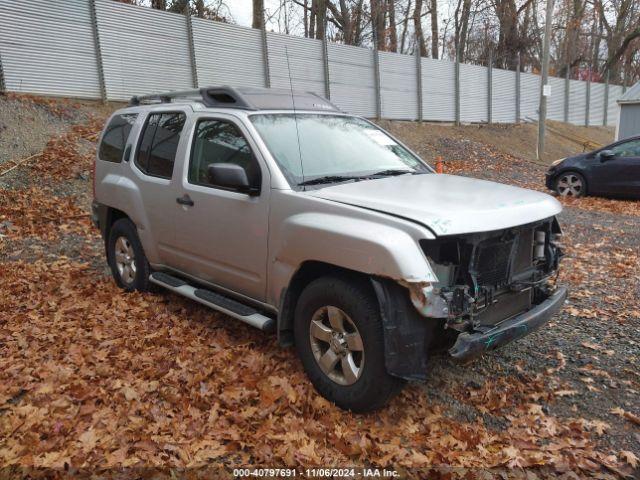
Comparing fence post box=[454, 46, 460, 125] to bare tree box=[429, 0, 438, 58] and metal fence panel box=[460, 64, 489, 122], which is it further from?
bare tree box=[429, 0, 438, 58]

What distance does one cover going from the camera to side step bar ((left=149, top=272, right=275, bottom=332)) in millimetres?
3789

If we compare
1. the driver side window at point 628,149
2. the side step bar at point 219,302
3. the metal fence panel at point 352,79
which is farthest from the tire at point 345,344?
the metal fence panel at point 352,79

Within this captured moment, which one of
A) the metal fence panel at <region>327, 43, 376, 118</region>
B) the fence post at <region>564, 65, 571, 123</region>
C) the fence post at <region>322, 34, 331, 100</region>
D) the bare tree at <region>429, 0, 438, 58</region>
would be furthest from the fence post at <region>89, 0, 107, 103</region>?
the fence post at <region>564, 65, 571, 123</region>

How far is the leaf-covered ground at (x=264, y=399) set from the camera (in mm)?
2973

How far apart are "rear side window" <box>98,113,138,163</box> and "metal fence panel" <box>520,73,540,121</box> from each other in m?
24.5

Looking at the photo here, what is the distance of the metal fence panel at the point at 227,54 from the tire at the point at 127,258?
1011cm

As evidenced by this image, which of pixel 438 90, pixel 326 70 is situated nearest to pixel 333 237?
pixel 326 70

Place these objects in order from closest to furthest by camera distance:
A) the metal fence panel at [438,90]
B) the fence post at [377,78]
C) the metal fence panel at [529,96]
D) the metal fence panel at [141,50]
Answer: the metal fence panel at [141,50], the fence post at [377,78], the metal fence panel at [438,90], the metal fence panel at [529,96]

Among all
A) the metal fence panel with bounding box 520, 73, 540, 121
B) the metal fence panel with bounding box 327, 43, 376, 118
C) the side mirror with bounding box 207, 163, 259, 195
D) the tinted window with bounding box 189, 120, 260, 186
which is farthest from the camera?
the metal fence panel with bounding box 520, 73, 540, 121

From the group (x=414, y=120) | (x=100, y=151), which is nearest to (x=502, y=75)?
(x=414, y=120)

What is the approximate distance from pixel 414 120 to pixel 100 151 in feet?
54.8

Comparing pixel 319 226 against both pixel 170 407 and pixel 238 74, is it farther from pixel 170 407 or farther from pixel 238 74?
pixel 238 74

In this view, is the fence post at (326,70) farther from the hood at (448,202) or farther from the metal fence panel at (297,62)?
the hood at (448,202)

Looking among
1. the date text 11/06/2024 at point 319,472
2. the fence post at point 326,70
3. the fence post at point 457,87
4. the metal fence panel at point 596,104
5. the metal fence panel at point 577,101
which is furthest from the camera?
the metal fence panel at point 596,104
